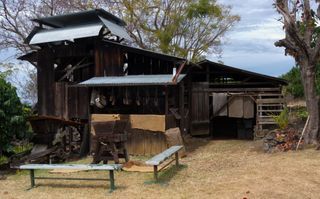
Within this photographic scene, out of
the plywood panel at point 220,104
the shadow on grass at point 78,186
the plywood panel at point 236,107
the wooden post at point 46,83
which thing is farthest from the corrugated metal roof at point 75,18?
the shadow on grass at point 78,186

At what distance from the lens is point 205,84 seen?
1753 centimetres

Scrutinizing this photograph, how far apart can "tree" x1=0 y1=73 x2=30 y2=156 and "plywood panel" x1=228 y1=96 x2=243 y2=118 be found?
28.5ft

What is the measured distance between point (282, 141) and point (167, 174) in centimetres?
486

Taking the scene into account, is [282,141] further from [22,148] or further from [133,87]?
[22,148]

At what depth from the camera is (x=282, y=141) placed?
1330 centimetres

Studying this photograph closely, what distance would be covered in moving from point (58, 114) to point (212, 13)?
1582 cm

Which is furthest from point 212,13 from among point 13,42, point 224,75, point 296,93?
point 13,42

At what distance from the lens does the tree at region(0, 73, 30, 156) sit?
11.7 m

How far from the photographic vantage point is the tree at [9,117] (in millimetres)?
11664

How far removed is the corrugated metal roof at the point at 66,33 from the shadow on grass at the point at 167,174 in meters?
6.25

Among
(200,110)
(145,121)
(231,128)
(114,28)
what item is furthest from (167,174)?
(231,128)

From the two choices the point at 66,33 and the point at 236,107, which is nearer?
the point at 66,33

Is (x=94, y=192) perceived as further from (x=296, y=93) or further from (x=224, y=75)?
(x=296, y=93)

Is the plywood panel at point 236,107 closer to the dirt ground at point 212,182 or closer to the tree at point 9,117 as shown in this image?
the dirt ground at point 212,182
